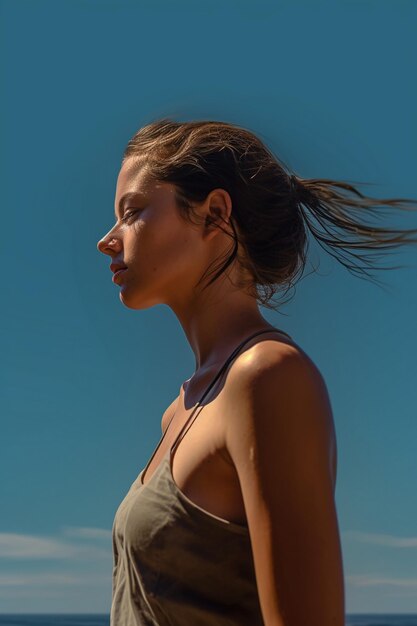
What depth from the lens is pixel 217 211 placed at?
8.80 ft

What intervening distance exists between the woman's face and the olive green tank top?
0.59 m

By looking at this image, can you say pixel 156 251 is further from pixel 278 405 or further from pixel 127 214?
pixel 278 405

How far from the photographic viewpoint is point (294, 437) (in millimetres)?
2016

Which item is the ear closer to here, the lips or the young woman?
the young woman

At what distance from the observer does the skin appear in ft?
6.40

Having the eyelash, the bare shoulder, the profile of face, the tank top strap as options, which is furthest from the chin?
the bare shoulder

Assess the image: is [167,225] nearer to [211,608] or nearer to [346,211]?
[346,211]

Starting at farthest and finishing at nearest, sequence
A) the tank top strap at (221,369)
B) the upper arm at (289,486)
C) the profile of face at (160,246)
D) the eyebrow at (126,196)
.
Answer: the eyebrow at (126,196), the profile of face at (160,246), the tank top strap at (221,369), the upper arm at (289,486)

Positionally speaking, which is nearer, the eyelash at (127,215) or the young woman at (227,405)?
the young woman at (227,405)

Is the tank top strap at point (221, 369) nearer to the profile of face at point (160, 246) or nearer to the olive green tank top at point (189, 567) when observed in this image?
the olive green tank top at point (189, 567)

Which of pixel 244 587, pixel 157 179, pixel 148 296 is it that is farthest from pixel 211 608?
pixel 157 179

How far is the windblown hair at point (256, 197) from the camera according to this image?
2705 millimetres

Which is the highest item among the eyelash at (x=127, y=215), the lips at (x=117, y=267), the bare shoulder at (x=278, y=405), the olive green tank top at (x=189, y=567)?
the eyelash at (x=127, y=215)

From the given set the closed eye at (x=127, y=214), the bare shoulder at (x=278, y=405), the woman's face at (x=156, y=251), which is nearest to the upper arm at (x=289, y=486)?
the bare shoulder at (x=278, y=405)
